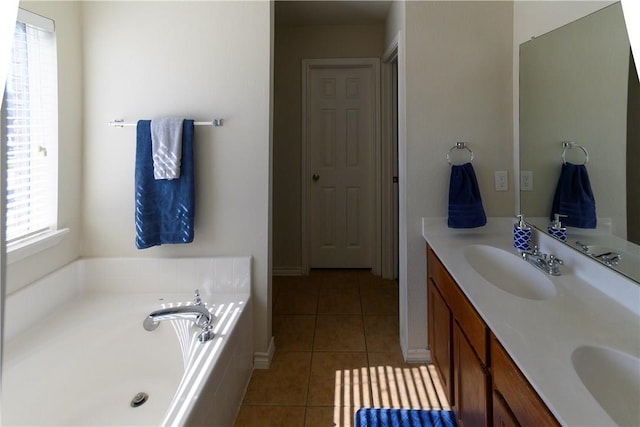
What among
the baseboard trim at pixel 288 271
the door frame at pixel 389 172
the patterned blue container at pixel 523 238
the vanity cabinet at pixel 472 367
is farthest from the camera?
the baseboard trim at pixel 288 271

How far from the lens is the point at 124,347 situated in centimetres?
189

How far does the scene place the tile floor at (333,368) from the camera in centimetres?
188

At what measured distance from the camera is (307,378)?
6.99ft

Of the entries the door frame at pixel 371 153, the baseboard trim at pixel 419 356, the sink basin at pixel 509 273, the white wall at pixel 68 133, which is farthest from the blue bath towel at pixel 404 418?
the door frame at pixel 371 153

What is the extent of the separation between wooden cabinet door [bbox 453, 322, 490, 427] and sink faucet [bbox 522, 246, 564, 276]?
1.42 ft

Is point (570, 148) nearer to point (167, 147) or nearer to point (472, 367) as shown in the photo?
point (472, 367)

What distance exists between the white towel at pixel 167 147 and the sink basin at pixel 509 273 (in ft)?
5.38

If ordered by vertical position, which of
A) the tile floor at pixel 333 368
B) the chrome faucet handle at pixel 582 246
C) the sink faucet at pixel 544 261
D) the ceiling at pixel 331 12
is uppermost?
the ceiling at pixel 331 12

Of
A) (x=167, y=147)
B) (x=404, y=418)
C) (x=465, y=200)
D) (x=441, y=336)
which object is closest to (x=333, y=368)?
(x=404, y=418)

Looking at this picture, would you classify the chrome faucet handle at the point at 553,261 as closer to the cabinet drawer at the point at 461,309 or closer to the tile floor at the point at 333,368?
the cabinet drawer at the point at 461,309

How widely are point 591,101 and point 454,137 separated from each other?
0.77m

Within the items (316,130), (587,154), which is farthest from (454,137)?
(316,130)

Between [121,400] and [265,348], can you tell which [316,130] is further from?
[121,400]

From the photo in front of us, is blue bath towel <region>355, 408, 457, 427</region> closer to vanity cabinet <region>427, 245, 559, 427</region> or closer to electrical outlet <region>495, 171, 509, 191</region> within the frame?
vanity cabinet <region>427, 245, 559, 427</region>
